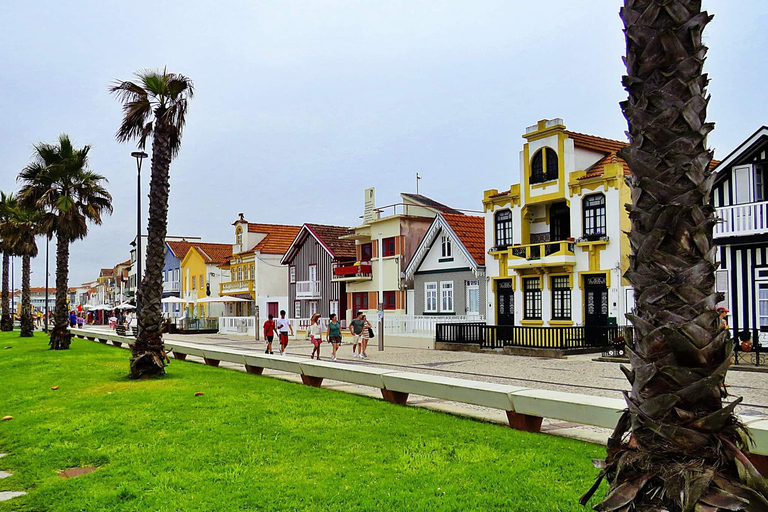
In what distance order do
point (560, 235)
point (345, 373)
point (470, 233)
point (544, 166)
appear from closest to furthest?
point (345, 373), point (544, 166), point (560, 235), point (470, 233)

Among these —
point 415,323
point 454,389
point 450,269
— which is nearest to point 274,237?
point 450,269

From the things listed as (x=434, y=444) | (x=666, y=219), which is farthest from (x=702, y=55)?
(x=434, y=444)

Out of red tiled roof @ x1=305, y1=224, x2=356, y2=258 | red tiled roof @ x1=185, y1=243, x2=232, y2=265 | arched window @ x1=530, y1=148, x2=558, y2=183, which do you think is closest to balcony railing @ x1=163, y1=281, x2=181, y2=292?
red tiled roof @ x1=185, y1=243, x2=232, y2=265

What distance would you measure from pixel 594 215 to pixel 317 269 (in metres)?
23.9

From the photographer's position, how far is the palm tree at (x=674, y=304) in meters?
3.54

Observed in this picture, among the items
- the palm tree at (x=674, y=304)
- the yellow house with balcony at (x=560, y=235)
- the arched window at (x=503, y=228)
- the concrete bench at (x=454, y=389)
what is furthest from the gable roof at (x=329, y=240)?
the palm tree at (x=674, y=304)

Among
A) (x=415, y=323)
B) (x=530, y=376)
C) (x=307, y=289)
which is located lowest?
(x=530, y=376)

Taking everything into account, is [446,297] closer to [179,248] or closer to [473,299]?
[473,299]

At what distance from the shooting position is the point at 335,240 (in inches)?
1887

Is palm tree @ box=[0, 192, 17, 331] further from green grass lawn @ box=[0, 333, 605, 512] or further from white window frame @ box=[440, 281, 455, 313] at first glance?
green grass lawn @ box=[0, 333, 605, 512]

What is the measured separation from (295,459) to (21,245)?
4394cm

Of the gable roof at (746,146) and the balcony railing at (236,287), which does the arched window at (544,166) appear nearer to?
the gable roof at (746,146)

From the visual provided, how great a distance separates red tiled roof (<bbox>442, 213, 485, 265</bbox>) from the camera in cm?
3416

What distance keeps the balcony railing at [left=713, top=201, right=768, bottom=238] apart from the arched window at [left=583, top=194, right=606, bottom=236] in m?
5.70
